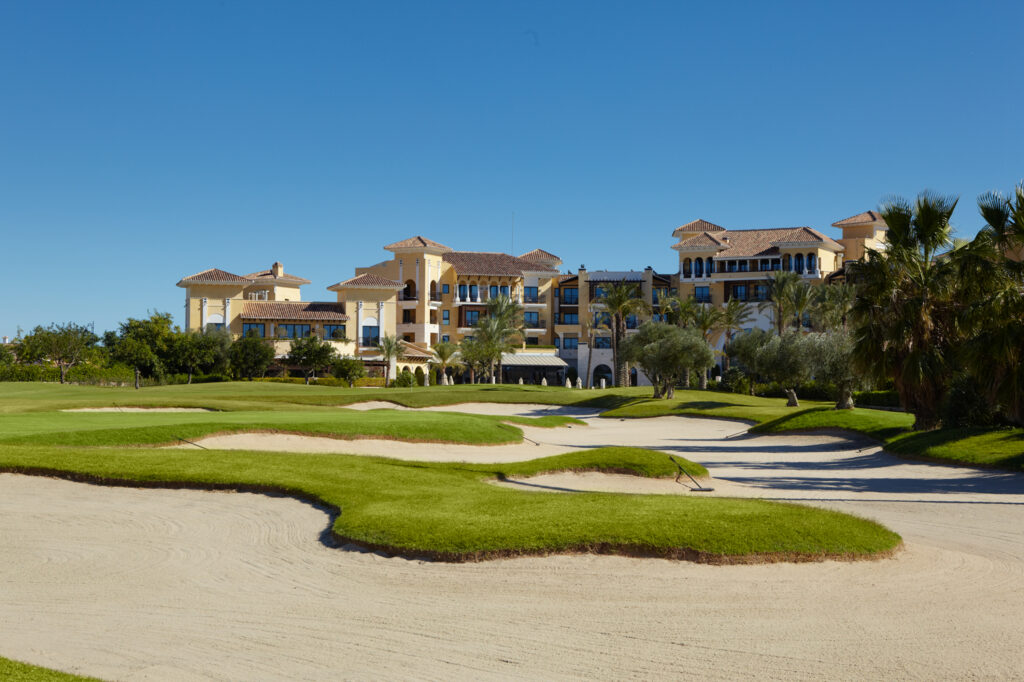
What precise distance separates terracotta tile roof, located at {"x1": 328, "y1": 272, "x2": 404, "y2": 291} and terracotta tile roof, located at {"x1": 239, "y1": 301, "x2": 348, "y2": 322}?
2.80 meters

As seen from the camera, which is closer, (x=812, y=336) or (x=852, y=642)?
(x=852, y=642)

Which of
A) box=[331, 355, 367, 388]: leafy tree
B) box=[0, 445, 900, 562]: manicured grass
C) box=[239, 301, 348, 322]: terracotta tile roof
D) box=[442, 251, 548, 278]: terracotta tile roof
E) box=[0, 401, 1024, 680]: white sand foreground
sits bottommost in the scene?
box=[0, 401, 1024, 680]: white sand foreground

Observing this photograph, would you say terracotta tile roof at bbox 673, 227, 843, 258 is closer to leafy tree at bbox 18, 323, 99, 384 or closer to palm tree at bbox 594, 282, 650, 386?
palm tree at bbox 594, 282, 650, 386

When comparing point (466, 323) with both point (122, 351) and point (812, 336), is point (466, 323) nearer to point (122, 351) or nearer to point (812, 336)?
point (122, 351)

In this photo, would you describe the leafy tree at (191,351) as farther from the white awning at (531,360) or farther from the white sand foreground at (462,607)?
the white sand foreground at (462,607)

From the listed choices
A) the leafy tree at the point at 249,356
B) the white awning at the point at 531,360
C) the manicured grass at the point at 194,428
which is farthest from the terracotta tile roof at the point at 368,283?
the manicured grass at the point at 194,428

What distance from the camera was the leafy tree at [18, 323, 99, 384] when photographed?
7581 centimetres

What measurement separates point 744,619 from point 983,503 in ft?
37.5

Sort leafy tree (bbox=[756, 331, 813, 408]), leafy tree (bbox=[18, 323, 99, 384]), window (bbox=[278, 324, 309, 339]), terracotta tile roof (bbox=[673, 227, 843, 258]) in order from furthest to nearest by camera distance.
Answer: terracotta tile roof (bbox=[673, 227, 843, 258]), window (bbox=[278, 324, 309, 339]), leafy tree (bbox=[18, 323, 99, 384]), leafy tree (bbox=[756, 331, 813, 408])

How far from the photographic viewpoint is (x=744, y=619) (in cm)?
975

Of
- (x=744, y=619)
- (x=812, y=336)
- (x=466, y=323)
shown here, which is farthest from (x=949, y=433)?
(x=466, y=323)

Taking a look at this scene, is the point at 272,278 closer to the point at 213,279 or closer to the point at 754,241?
the point at 213,279

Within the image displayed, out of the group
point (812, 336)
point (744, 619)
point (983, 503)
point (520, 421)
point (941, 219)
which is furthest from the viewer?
point (812, 336)

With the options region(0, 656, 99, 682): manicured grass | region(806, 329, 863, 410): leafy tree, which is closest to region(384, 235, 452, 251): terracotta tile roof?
region(806, 329, 863, 410): leafy tree
